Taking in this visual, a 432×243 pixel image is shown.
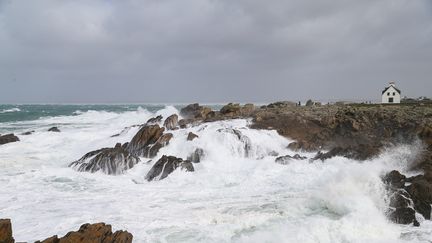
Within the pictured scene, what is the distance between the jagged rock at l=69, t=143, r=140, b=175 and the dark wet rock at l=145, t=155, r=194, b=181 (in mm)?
1415

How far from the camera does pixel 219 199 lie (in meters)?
12.4

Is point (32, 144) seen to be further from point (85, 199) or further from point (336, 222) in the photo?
point (336, 222)

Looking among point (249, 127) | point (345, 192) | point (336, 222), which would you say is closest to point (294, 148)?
point (249, 127)

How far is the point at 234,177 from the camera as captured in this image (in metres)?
15.6

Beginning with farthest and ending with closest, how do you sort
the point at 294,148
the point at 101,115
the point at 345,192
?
the point at 101,115, the point at 294,148, the point at 345,192

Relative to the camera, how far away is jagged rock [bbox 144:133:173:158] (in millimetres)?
19141

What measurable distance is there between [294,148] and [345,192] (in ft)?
28.8

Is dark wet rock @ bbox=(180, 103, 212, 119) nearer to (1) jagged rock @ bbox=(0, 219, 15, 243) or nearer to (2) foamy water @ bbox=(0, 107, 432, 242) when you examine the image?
(2) foamy water @ bbox=(0, 107, 432, 242)

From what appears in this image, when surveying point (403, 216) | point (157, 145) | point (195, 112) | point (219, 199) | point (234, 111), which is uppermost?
point (234, 111)

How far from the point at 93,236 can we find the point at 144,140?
12.8 m

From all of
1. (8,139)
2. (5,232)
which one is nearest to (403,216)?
(5,232)

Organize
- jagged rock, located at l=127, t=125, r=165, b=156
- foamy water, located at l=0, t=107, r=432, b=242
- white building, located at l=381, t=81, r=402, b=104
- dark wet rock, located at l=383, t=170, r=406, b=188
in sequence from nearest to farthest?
foamy water, located at l=0, t=107, r=432, b=242 < dark wet rock, located at l=383, t=170, r=406, b=188 < jagged rock, located at l=127, t=125, r=165, b=156 < white building, located at l=381, t=81, r=402, b=104

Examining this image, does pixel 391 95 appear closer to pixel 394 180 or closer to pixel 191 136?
pixel 191 136

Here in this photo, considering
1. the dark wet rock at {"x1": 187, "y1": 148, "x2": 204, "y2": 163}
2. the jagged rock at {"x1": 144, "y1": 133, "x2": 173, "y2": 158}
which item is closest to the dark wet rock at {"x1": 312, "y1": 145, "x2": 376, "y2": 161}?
the dark wet rock at {"x1": 187, "y1": 148, "x2": 204, "y2": 163}
